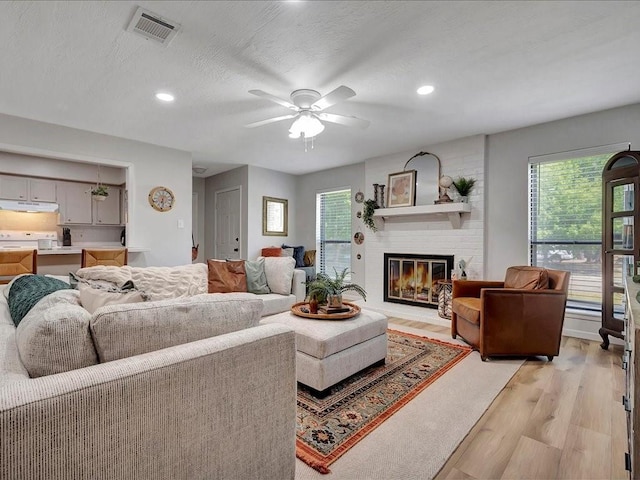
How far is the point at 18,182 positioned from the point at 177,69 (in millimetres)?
4783

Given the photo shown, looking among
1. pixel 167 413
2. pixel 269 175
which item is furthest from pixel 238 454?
pixel 269 175

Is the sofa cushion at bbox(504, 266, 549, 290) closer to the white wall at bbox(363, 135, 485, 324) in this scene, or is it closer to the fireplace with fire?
the white wall at bbox(363, 135, 485, 324)

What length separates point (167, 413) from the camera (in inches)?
37.0

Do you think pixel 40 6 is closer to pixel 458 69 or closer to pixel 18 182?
pixel 458 69

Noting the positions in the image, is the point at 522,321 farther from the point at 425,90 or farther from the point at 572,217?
the point at 425,90

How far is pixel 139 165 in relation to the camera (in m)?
4.46

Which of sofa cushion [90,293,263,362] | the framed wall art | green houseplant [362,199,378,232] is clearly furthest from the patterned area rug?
the framed wall art

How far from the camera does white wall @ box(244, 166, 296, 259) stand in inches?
233

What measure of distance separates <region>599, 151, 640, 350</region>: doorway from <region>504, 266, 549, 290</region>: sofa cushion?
644 millimetres

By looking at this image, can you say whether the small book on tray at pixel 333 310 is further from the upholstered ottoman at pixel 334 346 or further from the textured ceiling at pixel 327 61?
the textured ceiling at pixel 327 61

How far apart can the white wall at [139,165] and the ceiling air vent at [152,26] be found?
2603 millimetres

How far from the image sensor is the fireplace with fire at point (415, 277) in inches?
178

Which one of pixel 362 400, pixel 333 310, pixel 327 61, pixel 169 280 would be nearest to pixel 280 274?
pixel 169 280

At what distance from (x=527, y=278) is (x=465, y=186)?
1468mm
